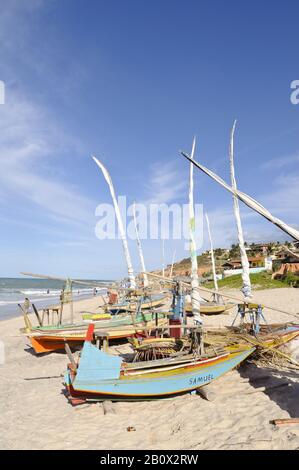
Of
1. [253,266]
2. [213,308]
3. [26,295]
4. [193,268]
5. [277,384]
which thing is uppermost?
[193,268]

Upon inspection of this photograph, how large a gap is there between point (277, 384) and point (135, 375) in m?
4.47

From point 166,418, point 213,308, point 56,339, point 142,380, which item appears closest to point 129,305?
point 213,308

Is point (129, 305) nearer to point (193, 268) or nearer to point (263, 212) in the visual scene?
point (193, 268)

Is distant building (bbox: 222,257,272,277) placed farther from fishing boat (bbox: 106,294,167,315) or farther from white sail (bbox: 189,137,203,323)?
white sail (bbox: 189,137,203,323)

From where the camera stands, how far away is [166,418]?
8.42 meters

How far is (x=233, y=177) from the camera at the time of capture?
57.8 feet

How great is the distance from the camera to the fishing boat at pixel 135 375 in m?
8.70

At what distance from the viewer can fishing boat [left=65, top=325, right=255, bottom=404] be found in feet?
28.5

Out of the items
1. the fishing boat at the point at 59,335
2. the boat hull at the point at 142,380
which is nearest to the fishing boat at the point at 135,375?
the boat hull at the point at 142,380

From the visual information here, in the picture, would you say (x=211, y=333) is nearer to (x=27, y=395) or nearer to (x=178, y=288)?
(x=178, y=288)

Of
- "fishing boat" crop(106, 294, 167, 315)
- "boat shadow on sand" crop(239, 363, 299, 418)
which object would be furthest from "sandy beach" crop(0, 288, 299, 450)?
"fishing boat" crop(106, 294, 167, 315)
